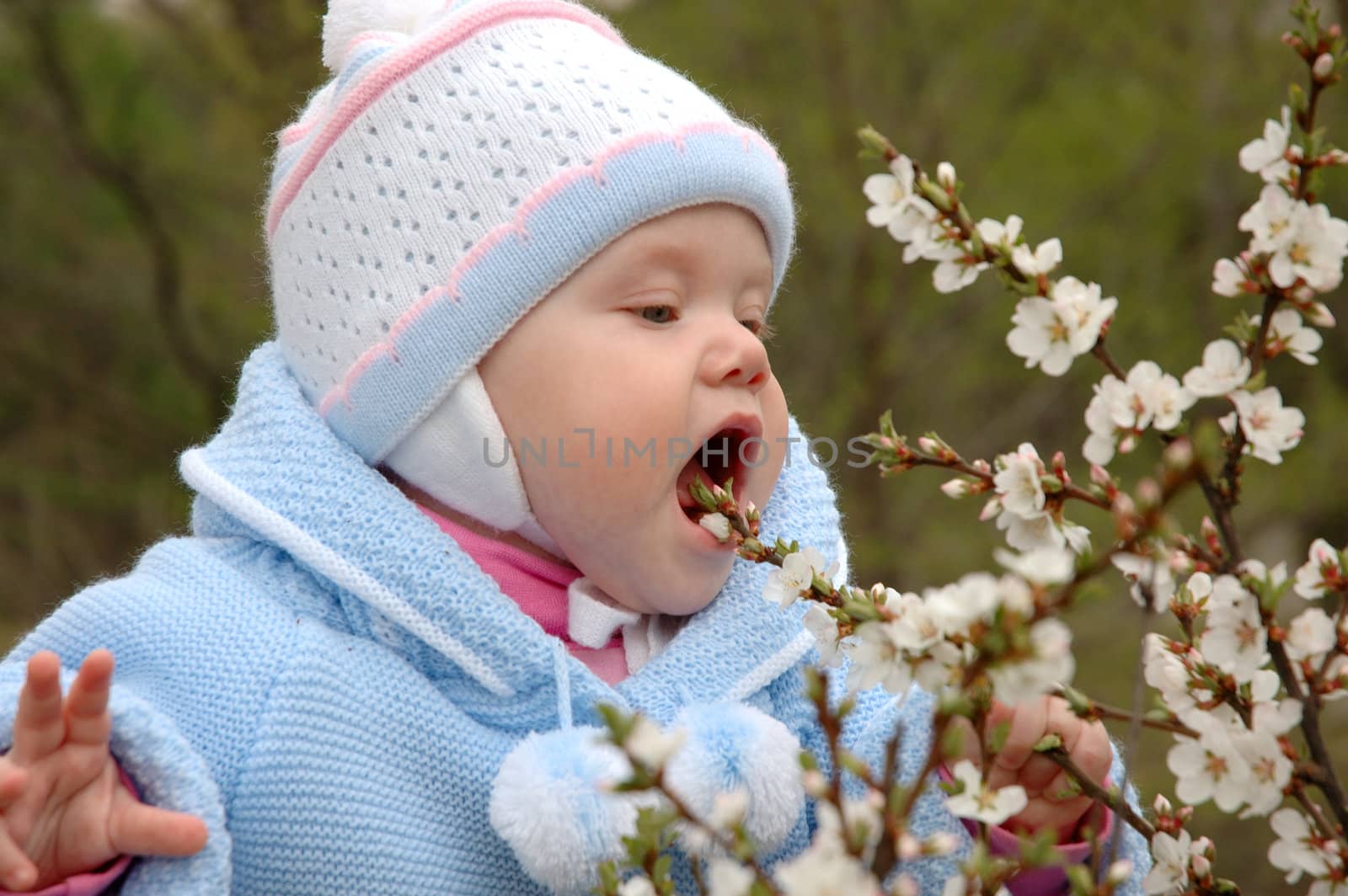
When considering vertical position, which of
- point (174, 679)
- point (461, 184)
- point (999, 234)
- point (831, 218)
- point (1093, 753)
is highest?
point (999, 234)

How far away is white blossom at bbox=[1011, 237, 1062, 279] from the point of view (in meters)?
0.84

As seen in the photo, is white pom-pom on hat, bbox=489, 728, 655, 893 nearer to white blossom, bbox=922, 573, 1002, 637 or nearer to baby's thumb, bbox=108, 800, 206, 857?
baby's thumb, bbox=108, 800, 206, 857

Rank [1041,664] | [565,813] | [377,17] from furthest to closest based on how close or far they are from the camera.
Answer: [377,17], [565,813], [1041,664]

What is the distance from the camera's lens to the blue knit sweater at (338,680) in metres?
1.14

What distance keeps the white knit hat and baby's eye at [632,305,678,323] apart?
0.26ft

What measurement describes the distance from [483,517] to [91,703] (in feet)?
1.50

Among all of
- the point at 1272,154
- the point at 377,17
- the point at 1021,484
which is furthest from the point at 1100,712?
the point at 377,17

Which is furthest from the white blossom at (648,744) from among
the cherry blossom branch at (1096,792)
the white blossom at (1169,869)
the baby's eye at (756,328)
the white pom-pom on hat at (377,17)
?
the white pom-pom on hat at (377,17)

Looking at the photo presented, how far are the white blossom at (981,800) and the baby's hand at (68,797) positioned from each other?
0.61m

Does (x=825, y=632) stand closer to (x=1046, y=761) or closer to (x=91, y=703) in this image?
(x=1046, y=761)

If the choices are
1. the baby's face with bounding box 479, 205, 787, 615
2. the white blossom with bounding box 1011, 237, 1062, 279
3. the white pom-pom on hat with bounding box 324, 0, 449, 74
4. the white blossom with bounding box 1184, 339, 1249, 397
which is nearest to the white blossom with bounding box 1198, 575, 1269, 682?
the white blossom with bounding box 1184, 339, 1249, 397

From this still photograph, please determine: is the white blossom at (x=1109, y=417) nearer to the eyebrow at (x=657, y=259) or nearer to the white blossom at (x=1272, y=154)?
the white blossom at (x=1272, y=154)

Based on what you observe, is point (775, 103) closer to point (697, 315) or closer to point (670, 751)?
point (697, 315)

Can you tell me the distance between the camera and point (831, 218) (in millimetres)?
4242
